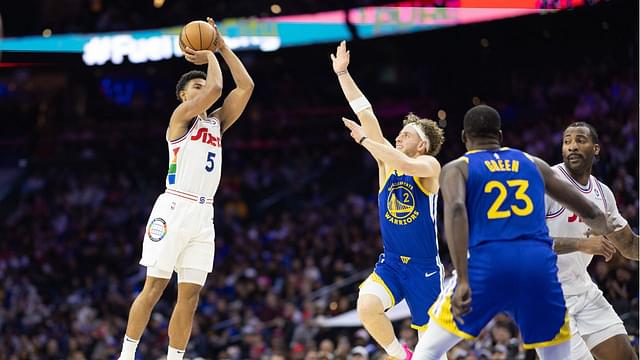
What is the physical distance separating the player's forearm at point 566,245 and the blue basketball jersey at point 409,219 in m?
1.02

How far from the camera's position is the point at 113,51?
21.9m

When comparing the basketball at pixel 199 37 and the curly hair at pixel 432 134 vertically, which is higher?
the basketball at pixel 199 37

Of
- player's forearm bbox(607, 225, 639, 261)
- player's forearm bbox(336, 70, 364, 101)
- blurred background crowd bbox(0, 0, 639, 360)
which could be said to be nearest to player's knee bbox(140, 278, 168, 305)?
player's forearm bbox(336, 70, 364, 101)

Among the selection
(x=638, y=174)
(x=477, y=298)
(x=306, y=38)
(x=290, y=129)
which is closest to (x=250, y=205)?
(x=290, y=129)

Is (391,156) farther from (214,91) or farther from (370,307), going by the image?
(214,91)

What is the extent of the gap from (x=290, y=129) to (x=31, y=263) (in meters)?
7.69

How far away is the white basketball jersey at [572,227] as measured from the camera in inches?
291

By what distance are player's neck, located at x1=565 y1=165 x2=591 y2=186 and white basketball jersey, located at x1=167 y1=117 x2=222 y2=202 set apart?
2.90m

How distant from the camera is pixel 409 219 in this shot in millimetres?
7434

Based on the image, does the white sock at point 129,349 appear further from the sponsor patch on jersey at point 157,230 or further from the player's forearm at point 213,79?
the player's forearm at point 213,79

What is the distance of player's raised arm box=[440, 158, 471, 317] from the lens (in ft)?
18.0

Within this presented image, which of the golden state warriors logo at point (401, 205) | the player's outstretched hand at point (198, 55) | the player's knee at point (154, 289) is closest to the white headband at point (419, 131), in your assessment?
the golden state warriors logo at point (401, 205)

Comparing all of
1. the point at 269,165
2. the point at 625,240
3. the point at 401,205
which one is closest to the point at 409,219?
the point at 401,205

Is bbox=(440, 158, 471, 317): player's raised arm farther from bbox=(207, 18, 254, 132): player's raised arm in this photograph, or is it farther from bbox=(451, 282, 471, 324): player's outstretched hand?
bbox=(207, 18, 254, 132): player's raised arm
